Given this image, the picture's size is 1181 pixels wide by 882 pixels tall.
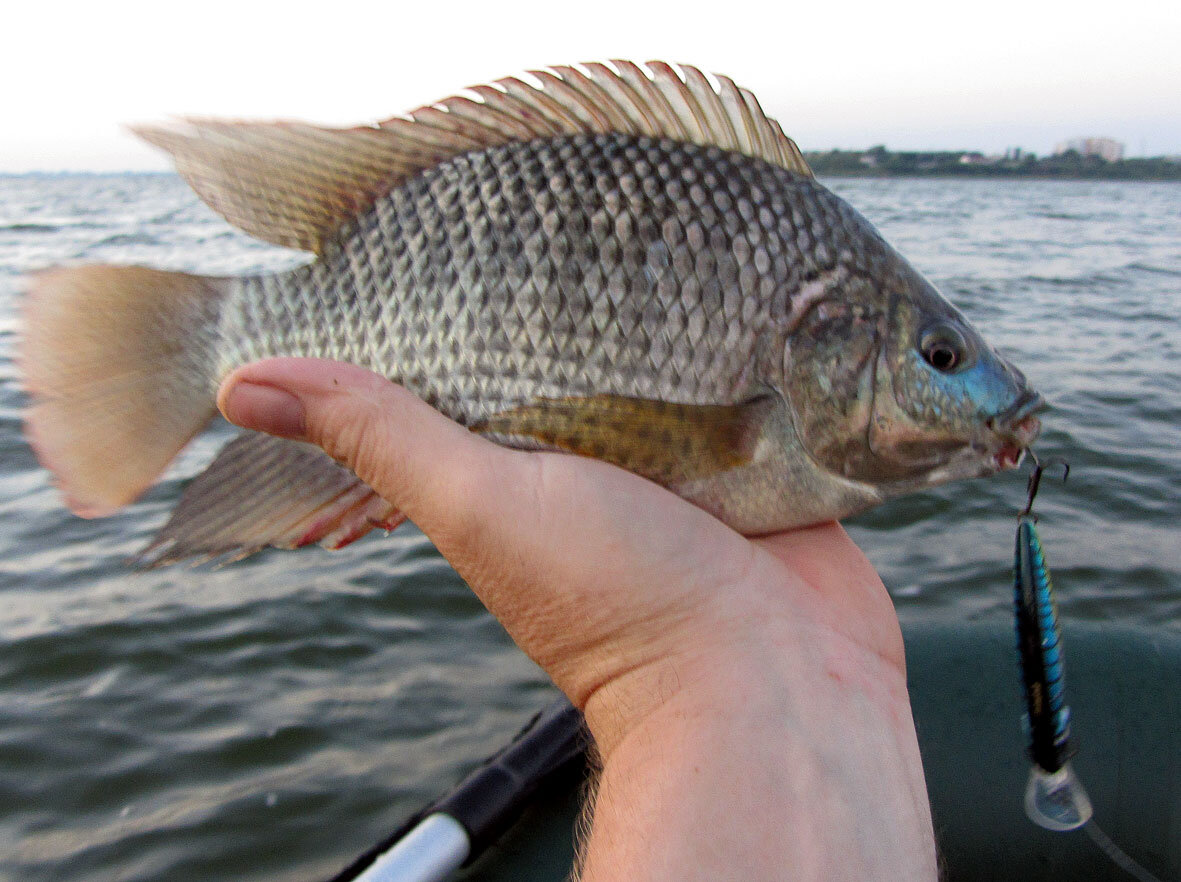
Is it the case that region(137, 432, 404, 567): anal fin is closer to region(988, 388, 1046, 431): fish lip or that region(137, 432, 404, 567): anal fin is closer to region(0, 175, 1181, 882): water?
region(0, 175, 1181, 882): water

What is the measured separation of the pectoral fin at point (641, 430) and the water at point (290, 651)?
1.13 metres

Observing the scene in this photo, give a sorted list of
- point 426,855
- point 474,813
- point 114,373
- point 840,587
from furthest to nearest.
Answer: point 474,813, point 426,855, point 840,587, point 114,373

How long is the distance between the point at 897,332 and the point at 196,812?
160 inches

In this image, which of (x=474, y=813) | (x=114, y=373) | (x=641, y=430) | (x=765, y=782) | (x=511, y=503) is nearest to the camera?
(x=765, y=782)

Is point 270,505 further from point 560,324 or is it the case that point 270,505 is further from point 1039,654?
point 1039,654

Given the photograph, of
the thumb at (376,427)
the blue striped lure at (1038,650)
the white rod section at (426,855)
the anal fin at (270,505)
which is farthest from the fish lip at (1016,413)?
the white rod section at (426,855)

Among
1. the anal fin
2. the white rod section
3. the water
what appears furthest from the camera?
the water

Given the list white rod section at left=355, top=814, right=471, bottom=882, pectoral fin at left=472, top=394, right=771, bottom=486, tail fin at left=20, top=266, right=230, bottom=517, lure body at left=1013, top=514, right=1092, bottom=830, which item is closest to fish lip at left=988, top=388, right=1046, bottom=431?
lure body at left=1013, top=514, right=1092, bottom=830

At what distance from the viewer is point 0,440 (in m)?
8.00

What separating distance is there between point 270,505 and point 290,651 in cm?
381

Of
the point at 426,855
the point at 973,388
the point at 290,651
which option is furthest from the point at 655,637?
the point at 290,651

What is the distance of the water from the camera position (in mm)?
4082

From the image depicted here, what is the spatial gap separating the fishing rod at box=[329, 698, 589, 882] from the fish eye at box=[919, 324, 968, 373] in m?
2.18

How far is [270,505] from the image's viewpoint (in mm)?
1896
